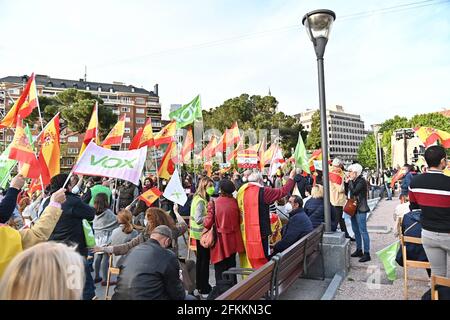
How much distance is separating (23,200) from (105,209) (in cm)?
454

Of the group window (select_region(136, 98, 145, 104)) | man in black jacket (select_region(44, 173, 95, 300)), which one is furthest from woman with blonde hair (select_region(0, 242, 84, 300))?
window (select_region(136, 98, 145, 104))

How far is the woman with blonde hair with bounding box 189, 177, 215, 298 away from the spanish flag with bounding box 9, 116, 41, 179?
250 cm

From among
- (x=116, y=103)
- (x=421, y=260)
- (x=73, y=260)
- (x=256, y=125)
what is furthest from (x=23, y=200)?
(x=116, y=103)

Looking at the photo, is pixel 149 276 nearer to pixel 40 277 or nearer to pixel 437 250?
pixel 40 277

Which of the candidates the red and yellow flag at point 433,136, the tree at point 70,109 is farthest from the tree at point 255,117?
the red and yellow flag at point 433,136

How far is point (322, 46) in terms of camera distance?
5676 mm

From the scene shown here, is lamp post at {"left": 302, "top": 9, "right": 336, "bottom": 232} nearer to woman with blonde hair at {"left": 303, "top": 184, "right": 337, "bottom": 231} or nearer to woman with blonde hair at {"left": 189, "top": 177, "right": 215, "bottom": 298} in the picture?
woman with blonde hair at {"left": 303, "top": 184, "right": 337, "bottom": 231}

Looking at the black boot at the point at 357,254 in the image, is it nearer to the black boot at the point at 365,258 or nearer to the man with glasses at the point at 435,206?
the black boot at the point at 365,258

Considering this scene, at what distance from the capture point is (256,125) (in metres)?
39.0

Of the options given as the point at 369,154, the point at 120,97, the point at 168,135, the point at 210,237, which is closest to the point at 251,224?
the point at 210,237

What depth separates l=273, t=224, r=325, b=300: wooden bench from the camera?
12.3ft

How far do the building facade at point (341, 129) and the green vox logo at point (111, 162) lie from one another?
116 meters

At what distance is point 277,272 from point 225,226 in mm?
1335
